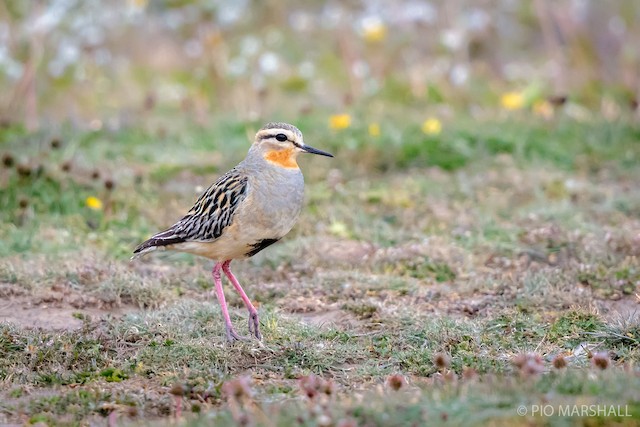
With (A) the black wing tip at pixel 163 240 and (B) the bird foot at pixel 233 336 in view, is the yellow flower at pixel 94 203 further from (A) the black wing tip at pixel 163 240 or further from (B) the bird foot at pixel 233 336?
(B) the bird foot at pixel 233 336

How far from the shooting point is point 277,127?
655 centimetres

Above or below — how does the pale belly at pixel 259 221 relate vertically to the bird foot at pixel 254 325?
above

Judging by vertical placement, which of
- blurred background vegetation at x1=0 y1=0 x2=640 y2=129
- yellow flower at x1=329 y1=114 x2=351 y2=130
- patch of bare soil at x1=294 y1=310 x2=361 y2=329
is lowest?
patch of bare soil at x1=294 y1=310 x2=361 y2=329

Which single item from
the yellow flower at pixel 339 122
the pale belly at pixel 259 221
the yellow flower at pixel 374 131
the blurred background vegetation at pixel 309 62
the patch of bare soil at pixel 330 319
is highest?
the blurred background vegetation at pixel 309 62

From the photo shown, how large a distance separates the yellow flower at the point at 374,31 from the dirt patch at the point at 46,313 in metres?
7.28

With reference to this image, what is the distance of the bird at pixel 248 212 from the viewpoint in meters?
6.23

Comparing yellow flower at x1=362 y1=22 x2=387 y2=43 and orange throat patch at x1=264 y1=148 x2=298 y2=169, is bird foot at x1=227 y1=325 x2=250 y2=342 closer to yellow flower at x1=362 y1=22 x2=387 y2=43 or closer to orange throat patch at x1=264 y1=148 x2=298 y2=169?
orange throat patch at x1=264 y1=148 x2=298 y2=169

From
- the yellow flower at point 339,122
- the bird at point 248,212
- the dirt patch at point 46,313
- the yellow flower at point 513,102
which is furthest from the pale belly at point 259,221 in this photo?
the yellow flower at point 513,102

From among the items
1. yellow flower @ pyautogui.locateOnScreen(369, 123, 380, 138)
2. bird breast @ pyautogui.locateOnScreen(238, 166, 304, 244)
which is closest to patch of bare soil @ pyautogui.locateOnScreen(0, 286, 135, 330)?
bird breast @ pyautogui.locateOnScreen(238, 166, 304, 244)

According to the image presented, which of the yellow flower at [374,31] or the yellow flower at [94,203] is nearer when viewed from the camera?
the yellow flower at [94,203]

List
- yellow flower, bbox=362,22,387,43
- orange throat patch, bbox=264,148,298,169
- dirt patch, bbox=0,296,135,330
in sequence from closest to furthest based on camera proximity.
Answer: dirt patch, bbox=0,296,135,330 → orange throat patch, bbox=264,148,298,169 → yellow flower, bbox=362,22,387,43

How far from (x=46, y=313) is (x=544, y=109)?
7.07 meters

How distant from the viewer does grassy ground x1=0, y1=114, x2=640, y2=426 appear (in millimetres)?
5012

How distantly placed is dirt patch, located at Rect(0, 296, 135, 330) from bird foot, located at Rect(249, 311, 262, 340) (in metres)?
1.05
